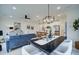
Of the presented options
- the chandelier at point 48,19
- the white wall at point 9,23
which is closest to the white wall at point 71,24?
the chandelier at point 48,19

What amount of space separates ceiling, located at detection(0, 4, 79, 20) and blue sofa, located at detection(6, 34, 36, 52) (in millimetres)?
488

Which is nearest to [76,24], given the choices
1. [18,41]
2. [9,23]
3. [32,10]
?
[32,10]

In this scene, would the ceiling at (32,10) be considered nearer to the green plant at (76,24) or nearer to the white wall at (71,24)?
the white wall at (71,24)

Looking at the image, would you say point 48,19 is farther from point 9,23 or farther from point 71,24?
point 9,23

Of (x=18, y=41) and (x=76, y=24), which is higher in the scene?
(x=76, y=24)

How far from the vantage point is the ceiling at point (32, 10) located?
318cm

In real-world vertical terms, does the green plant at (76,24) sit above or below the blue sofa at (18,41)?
above

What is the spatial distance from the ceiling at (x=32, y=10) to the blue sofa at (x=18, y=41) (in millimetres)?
488

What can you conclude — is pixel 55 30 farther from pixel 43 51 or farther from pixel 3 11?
pixel 3 11

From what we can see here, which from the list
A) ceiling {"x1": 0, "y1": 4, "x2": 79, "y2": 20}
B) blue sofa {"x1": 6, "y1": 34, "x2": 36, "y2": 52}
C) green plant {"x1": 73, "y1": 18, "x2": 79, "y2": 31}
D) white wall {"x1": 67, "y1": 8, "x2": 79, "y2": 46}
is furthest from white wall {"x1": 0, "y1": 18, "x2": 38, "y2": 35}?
green plant {"x1": 73, "y1": 18, "x2": 79, "y2": 31}

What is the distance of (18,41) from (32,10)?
870 millimetres

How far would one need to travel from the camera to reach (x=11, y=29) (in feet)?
10.6

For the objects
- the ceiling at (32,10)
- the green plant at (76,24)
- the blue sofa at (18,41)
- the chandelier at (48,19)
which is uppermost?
the ceiling at (32,10)

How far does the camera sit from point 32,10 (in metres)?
3.23
